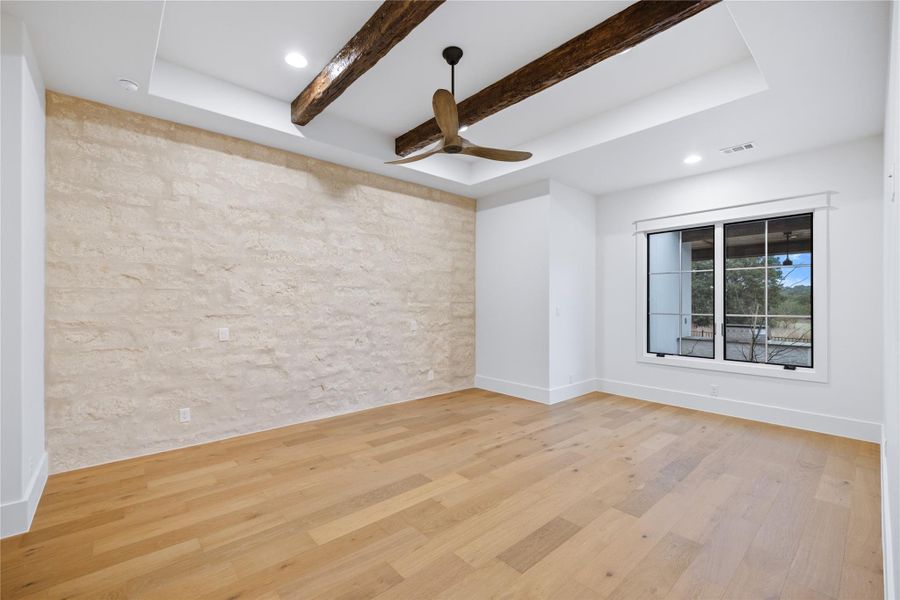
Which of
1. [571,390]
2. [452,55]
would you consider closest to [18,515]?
[452,55]

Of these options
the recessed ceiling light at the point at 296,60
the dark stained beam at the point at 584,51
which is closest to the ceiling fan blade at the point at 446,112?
the dark stained beam at the point at 584,51

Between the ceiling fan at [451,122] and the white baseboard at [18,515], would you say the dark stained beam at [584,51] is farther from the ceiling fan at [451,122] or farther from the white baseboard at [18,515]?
the white baseboard at [18,515]

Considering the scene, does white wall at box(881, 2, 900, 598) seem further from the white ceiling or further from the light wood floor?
the white ceiling

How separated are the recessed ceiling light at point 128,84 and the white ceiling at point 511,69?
A: 53 mm

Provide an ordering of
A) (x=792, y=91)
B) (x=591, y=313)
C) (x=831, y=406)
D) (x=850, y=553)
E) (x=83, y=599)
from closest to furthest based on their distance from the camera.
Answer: (x=83, y=599), (x=850, y=553), (x=792, y=91), (x=831, y=406), (x=591, y=313)

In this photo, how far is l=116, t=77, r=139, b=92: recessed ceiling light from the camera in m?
2.74

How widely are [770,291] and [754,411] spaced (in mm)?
1269

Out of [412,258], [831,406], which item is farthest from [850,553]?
[412,258]

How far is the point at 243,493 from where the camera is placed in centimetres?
257

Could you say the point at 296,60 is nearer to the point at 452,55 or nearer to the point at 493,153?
the point at 452,55

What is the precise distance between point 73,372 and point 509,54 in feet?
13.0

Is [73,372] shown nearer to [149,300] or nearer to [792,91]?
[149,300]

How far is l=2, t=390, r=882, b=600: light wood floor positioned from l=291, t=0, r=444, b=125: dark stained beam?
2856 mm

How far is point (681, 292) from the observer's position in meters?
4.91
